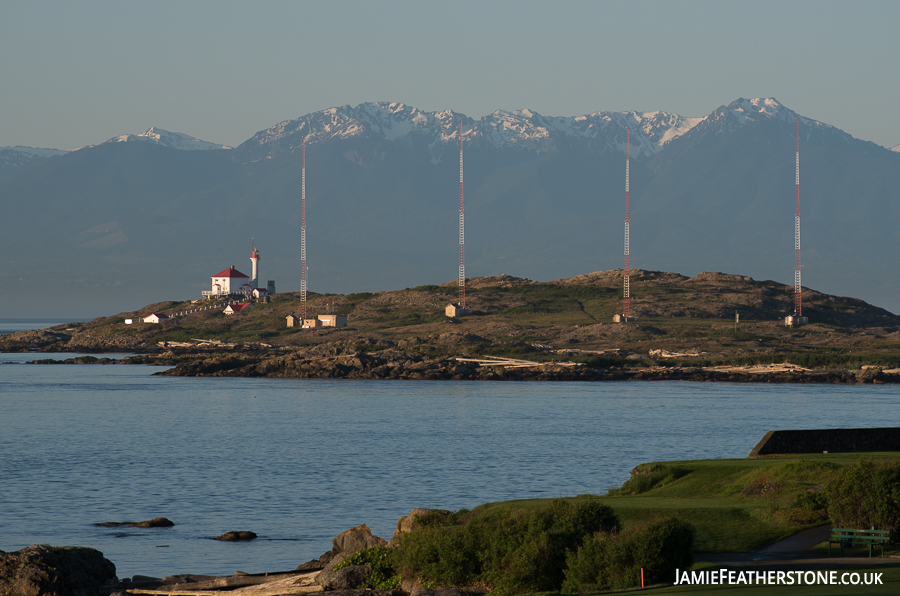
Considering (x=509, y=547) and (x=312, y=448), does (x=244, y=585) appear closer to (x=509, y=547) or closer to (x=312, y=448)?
(x=509, y=547)

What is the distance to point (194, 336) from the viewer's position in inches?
7382

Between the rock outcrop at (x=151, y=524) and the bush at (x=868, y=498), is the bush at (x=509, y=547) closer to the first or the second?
the bush at (x=868, y=498)

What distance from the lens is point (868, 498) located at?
76.9ft

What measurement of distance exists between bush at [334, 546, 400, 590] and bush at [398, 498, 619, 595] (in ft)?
1.78

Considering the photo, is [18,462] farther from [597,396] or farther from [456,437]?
[597,396]

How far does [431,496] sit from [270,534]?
345 inches

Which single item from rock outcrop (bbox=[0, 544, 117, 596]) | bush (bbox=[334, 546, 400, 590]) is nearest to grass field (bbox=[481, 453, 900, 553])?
bush (bbox=[334, 546, 400, 590])

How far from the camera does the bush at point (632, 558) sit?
69.5 feet

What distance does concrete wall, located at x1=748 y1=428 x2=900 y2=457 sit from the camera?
1375 inches

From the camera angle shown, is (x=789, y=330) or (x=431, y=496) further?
(x=789, y=330)

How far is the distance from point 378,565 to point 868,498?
36.5 ft

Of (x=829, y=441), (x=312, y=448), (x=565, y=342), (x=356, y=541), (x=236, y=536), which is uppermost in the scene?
(x=565, y=342)

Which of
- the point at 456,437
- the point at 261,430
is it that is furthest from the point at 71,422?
the point at 456,437

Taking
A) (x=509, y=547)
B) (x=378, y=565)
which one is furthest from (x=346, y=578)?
(x=509, y=547)
